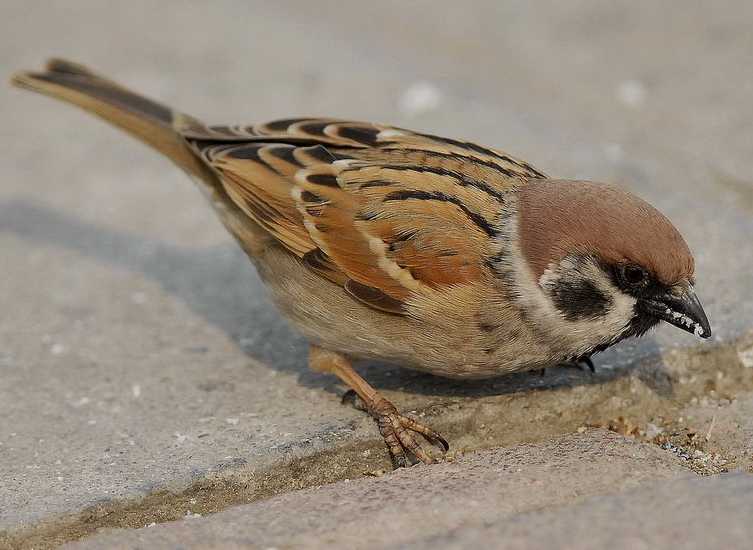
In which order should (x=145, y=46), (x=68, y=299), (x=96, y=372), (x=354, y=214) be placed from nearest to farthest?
(x=354, y=214) → (x=96, y=372) → (x=68, y=299) → (x=145, y=46)

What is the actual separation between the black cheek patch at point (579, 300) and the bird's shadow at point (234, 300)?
35cm

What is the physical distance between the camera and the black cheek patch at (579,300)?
321 cm

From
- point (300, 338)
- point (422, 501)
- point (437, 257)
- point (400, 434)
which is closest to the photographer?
point (422, 501)

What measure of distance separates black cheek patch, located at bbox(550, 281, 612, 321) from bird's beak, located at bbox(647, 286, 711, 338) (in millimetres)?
141

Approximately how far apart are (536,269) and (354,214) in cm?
62

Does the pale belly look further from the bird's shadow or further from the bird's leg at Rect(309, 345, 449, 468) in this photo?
the bird's shadow

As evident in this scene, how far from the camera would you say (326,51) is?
20.3 ft

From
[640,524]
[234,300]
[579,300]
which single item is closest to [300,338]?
[234,300]

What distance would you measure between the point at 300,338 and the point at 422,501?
1455mm

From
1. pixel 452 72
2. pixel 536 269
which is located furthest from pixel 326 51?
pixel 536 269

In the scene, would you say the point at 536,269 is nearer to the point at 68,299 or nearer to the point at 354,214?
the point at 354,214

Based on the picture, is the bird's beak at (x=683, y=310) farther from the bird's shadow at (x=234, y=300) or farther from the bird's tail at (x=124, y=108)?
the bird's tail at (x=124, y=108)

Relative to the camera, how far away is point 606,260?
10.2 feet

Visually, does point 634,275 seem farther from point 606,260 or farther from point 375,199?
point 375,199
